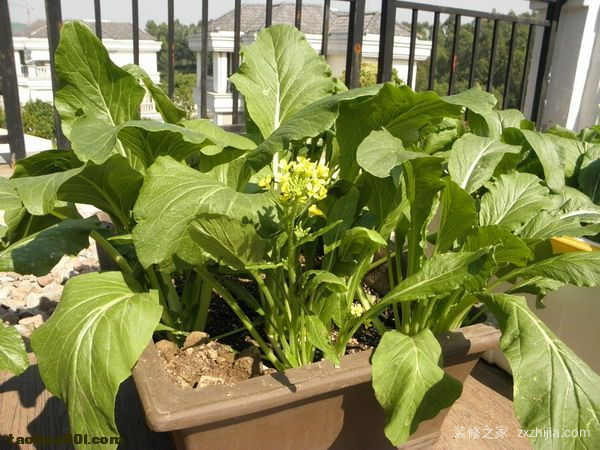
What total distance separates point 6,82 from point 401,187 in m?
1.76

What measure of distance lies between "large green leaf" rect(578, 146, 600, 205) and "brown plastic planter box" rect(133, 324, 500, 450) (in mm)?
696

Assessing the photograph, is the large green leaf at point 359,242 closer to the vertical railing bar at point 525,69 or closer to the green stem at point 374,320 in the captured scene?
the green stem at point 374,320

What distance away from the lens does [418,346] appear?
2.92 feet

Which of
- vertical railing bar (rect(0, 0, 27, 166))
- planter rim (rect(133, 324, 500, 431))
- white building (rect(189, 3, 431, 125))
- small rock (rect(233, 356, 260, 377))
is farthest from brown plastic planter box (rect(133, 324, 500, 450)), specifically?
white building (rect(189, 3, 431, 125))

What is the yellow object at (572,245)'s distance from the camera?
116 cm

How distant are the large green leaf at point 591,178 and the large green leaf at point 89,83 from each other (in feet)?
3.87

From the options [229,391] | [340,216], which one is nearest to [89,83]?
[340,216]

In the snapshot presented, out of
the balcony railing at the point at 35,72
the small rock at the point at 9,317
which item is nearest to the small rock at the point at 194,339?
the small rock at the point at 9,317

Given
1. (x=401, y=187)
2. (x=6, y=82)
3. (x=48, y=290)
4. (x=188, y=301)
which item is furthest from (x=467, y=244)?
(x=6, y=82)

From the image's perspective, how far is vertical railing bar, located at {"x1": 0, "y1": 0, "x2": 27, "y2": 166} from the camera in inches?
76.4

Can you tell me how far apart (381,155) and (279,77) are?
481 millimetres

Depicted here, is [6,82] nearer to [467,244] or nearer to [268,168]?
[268,168]

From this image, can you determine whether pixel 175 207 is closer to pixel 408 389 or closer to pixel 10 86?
pixel 408 389

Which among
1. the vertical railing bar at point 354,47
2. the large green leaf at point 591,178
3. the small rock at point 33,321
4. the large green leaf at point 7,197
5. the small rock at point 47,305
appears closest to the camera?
the large green leaf at point 7,197
